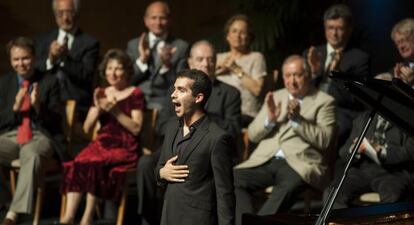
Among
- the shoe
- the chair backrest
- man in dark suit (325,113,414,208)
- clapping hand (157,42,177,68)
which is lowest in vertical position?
the shoe

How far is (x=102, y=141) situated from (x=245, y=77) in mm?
1179

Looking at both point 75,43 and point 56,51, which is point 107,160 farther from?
point 75,43

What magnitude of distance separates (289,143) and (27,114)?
1.82 meters

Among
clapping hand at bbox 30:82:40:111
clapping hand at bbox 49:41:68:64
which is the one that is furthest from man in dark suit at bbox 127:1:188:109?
clapping hand at bbox 30:82:40:111

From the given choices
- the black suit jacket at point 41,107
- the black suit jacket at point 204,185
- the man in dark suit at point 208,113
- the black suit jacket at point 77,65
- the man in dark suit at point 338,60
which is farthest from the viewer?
the black suit jacket at point 77,65

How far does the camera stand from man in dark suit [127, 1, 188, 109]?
5871 millimetres

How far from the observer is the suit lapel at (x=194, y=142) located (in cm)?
349

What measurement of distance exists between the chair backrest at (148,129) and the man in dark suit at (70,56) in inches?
25.8

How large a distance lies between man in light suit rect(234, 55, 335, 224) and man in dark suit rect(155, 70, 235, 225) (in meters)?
1.46

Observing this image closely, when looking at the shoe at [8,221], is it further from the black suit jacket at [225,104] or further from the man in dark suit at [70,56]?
the black suit jacket at [225,104]

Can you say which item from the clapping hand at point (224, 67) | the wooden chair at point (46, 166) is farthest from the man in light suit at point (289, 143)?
the wooden chair at point (46, 166)

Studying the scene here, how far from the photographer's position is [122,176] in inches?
205

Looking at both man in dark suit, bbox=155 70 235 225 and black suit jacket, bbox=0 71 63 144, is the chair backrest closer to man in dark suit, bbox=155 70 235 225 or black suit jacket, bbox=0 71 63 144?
black suit jacket, bbox=0 71 63 144

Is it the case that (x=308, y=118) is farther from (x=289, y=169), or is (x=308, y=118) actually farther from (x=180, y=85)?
(x=180, y=85)
